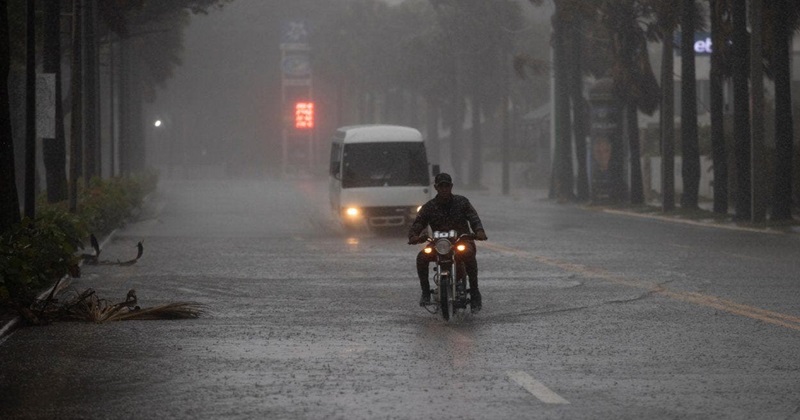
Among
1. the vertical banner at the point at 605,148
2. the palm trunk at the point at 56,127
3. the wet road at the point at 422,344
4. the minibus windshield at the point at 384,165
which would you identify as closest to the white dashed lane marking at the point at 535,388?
the wet road at the point at 422,344

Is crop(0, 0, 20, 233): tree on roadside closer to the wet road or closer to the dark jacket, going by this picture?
the wet road

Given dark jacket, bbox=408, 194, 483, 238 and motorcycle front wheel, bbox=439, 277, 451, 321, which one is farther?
dark jacket, bbox=408, 194, 483, 238

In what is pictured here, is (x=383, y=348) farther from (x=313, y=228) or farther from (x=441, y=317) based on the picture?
(x=313, y=228)

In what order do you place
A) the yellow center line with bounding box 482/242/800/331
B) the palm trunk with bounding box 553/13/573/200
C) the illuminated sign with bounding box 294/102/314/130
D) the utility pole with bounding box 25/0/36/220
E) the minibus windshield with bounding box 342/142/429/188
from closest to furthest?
the yellow center line with bounding box 482/242/800/331 < the utility pole with bounding box 25/0/36/220 < the minibus windshield with bounding box 342/142/429/188 < the palm trunk with bounding box 553/13/573/200 < the illuminated sign with bounding box 294/102/314/130

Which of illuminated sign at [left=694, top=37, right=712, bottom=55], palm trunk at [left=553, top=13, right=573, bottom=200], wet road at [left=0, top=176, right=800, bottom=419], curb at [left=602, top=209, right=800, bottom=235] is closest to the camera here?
wet road at [left=0, top=176, right=800, bottom=419]

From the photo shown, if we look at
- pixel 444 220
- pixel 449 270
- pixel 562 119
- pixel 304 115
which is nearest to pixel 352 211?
pixel 444 220

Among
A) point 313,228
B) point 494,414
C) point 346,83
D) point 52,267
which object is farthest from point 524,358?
point 346,83

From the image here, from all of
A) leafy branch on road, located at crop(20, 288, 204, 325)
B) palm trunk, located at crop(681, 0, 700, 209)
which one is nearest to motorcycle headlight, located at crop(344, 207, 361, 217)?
palm trunk, located at crop(681, 0, 700, 209)

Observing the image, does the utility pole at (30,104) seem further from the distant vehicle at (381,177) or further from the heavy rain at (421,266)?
the distant vehicle at (381,177)

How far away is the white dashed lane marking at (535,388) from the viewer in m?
11.4

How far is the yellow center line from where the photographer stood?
17.2 meters

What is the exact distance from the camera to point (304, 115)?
503 feet

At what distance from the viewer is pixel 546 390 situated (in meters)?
11.9

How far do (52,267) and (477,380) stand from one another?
9.88 meters
